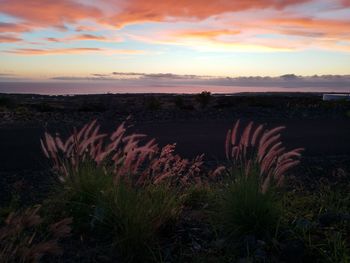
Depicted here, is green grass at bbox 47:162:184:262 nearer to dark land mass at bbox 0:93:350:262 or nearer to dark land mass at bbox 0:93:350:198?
dark land mass at bbox 0:93:350:262

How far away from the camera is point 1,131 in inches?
617

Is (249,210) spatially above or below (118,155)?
below

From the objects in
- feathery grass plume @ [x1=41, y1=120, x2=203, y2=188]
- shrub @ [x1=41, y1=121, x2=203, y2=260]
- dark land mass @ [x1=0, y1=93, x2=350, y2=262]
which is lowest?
dark land mass @ [x1=0, y1=93, x2=350, y2=262]

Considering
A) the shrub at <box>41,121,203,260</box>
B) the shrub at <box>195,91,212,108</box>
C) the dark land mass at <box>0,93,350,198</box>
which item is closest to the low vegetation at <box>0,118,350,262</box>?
the shrub at <box>41,121,203,260</box>

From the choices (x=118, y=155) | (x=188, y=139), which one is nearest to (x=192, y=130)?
(x=188, y=139)

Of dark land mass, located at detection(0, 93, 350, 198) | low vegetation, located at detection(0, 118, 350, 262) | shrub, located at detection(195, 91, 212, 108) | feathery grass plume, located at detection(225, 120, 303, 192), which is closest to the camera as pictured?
low vegetation, located at detection(0, 118, 350, 262)

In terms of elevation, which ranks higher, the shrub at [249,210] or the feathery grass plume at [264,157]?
the feathery grass plume at [264,157]

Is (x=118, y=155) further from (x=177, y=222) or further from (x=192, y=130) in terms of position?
(x=192, y=130)

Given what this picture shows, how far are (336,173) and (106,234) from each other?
19.9 ft

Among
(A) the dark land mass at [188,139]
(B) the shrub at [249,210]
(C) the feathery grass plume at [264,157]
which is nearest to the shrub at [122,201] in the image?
(A) the dark land mass at [188,139]

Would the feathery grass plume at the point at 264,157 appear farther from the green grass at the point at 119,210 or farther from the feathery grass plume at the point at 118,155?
the green grass at the point at 119,210

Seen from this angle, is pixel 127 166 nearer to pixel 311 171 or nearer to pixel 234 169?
pixel 234 169

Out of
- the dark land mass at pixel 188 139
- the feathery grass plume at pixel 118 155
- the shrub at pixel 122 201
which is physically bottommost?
the dark land mass at pixel 188 139

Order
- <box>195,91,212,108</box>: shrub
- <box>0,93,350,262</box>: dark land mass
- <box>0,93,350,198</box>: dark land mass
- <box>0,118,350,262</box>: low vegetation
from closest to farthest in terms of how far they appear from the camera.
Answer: <box>0,118,350,262</box>: low vegetation
<box>0,93,350,262</box>: dark land mass
<box>0,93,350,198</box>: dark land mass
<box>195,91,212,108</box>: shrub
